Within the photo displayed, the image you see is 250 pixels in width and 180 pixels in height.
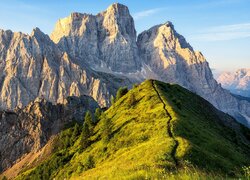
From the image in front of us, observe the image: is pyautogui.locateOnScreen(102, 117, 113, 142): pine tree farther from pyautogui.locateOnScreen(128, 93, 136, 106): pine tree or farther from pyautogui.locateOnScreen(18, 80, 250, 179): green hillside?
pyautogui.locateOnScreen(128, 93, 136, 106): pine tree

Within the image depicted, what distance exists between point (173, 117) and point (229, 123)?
162 feet

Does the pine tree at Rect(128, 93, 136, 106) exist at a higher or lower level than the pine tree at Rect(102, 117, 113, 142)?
higher

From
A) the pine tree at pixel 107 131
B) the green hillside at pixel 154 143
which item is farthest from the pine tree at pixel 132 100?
the pine tree at pixel 107 131

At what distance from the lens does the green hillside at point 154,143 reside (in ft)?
132

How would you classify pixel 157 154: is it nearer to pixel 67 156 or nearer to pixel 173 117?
pixel 173 117

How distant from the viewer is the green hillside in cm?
4025

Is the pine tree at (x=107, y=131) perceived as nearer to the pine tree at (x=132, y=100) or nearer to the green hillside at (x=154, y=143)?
the green hillside at (x=154, y=143)

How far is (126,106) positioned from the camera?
10138cm

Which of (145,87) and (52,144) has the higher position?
(145,87)

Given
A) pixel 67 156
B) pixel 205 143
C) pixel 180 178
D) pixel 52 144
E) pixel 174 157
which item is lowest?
pixel 52 144

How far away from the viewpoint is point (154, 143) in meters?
52.6

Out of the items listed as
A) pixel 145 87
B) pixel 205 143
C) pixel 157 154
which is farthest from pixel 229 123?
pixel 157 154

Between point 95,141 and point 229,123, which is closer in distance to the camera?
point 95,141

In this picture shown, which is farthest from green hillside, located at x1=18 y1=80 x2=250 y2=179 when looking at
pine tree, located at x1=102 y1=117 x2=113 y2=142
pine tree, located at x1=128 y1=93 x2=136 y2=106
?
pine tree, located at x1=128 y1=93 x2=136 y2=106
